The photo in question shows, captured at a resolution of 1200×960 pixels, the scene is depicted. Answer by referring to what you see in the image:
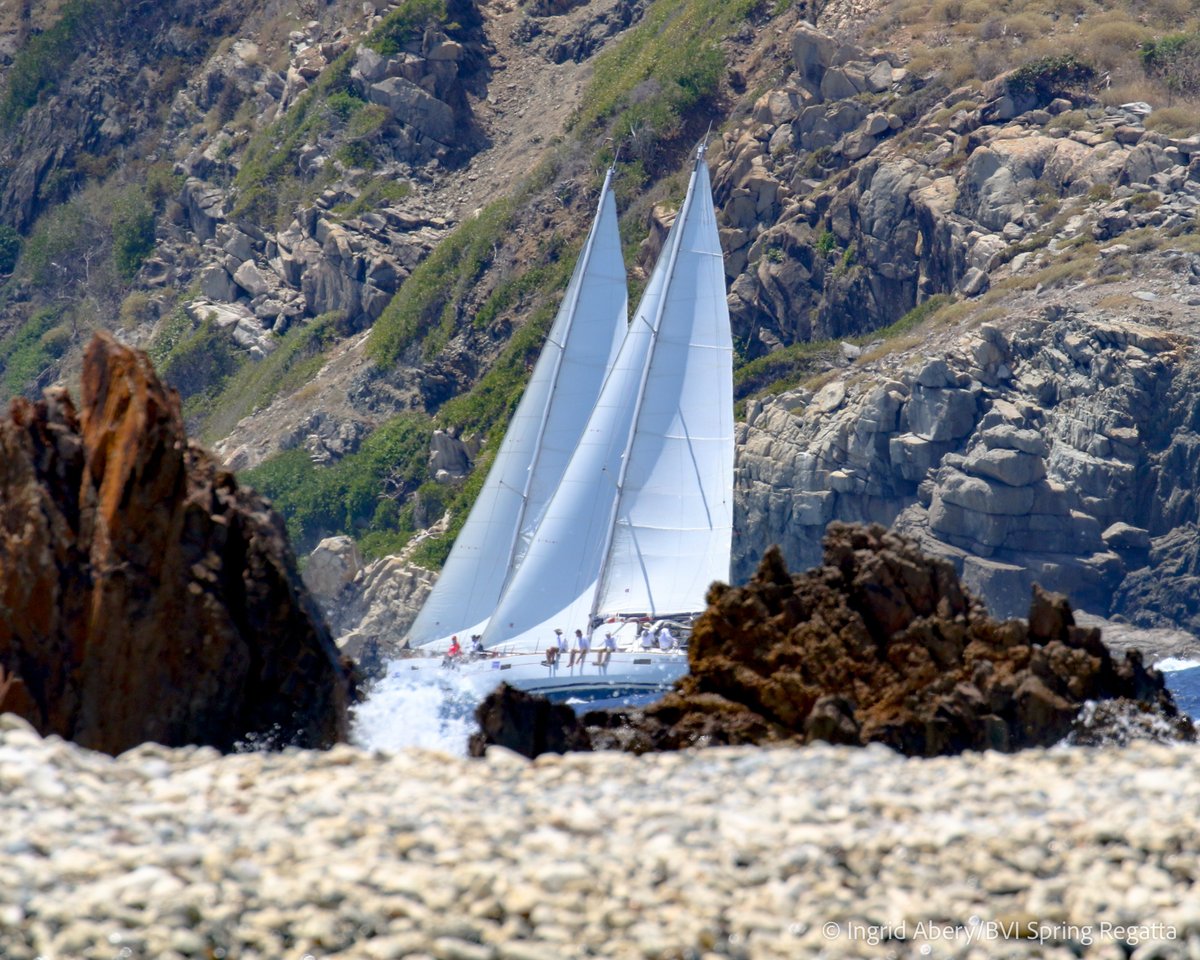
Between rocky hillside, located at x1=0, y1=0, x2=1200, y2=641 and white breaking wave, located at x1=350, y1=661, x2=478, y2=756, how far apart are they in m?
20.3

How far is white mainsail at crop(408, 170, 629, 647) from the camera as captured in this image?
44.3 meters

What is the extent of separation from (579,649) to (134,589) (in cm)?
2469

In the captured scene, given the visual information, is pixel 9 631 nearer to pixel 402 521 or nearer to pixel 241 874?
pixel 241 874

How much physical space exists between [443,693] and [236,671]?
57.8ft

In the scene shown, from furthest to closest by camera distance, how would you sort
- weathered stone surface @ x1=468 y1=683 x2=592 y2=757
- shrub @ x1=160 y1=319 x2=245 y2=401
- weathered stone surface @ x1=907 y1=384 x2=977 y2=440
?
1. shrub @ x1=160 y1=319 x2=245 y2=401
2. weathered stone surface @ x1=907 y1=384 x2=977 y2=440
3. weathered stone surface @ x1=468 y1=683 x2=592 y2=757

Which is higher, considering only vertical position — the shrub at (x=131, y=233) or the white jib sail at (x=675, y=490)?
the shrub at (x=131, y=233)

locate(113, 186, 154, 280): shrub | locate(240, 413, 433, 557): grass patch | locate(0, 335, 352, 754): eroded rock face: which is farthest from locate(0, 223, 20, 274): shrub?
locate(0, 335, 352, 754): eroded rock face

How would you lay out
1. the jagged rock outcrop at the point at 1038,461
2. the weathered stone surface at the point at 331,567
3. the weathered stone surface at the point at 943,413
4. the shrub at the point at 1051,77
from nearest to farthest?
the jagged rock outcrop at the point at 1038,461
the weathered stone surface at the point at 943,413
the weathered stone surface at the point at 331,567
the shrub at the point at 1051,77

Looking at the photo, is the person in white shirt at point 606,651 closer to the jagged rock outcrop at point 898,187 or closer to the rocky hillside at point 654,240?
the rocky hillside at point 654,240

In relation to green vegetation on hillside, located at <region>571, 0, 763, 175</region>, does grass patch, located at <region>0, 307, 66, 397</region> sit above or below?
below

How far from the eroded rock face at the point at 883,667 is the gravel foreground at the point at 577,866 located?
5288mm

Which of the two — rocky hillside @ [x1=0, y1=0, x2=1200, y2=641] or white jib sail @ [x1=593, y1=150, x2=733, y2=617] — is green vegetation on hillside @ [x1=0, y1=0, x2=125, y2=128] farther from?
white jib sail @ [x1=593, y1=150, x2=733, y2=617]

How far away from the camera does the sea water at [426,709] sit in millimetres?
25531

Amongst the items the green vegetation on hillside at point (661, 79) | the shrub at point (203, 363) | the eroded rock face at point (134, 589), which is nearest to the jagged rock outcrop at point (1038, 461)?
the green vegetation on hillside at point (661, 79)
